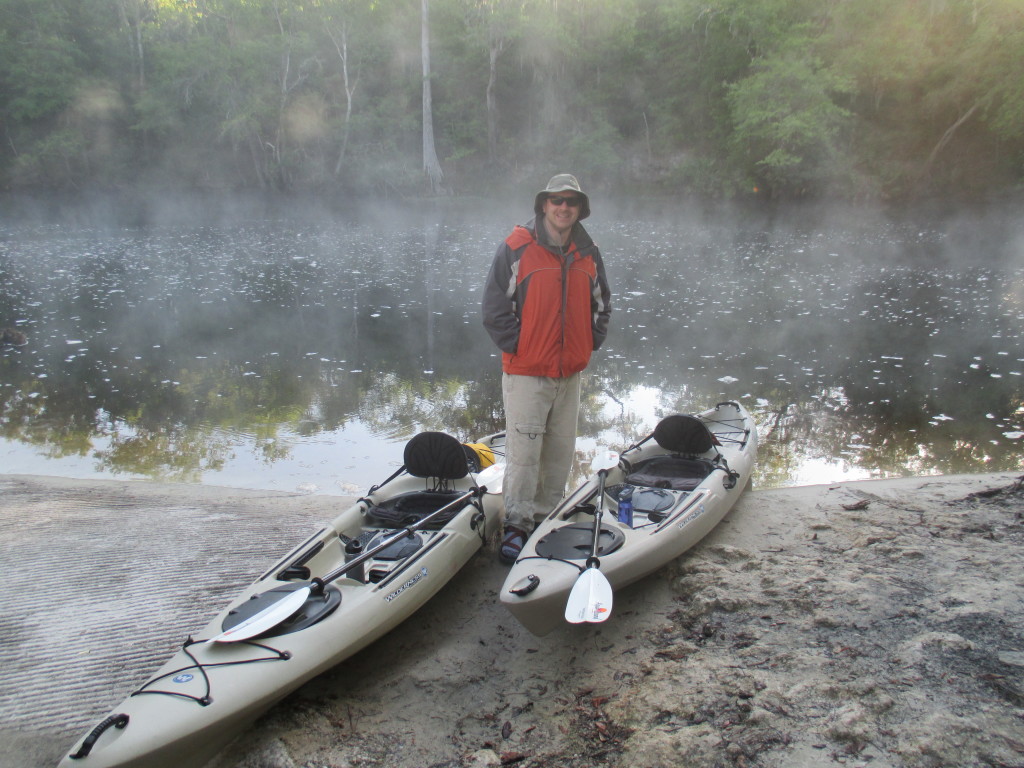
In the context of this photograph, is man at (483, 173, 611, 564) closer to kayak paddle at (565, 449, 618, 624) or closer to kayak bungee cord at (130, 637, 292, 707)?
kayak paddle at (565, 449, 618, 624)

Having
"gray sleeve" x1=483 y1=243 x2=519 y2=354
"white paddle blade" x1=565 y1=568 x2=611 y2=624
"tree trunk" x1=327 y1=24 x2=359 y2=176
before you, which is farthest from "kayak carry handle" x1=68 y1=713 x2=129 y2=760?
"tree trunk" x1=327 y1=24 x2=359 y2=176

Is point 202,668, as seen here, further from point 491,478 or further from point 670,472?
point 670,472

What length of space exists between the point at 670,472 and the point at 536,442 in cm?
117

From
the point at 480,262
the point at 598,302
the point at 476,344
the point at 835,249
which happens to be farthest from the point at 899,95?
the point at 598,302

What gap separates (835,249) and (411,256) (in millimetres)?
9695

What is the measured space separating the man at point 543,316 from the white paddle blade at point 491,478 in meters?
0.40

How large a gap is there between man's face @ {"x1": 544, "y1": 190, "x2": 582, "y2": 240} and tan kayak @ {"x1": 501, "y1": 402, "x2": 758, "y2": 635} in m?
1.36

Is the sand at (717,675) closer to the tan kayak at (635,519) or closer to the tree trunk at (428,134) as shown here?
the tan kayak at (635,519)

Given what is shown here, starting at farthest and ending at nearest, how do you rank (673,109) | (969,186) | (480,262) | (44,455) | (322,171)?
(322,171), (673,109), (969,186), (480,262), (44,455)

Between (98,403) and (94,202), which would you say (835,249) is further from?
(94,202)

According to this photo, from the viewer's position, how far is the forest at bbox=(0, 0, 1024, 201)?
92.3 feet

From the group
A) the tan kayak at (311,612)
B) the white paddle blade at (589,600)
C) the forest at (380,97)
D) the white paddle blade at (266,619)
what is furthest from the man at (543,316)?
the forest at (380,97)

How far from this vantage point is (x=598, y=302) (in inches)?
143

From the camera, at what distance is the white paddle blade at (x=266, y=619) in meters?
2.58
